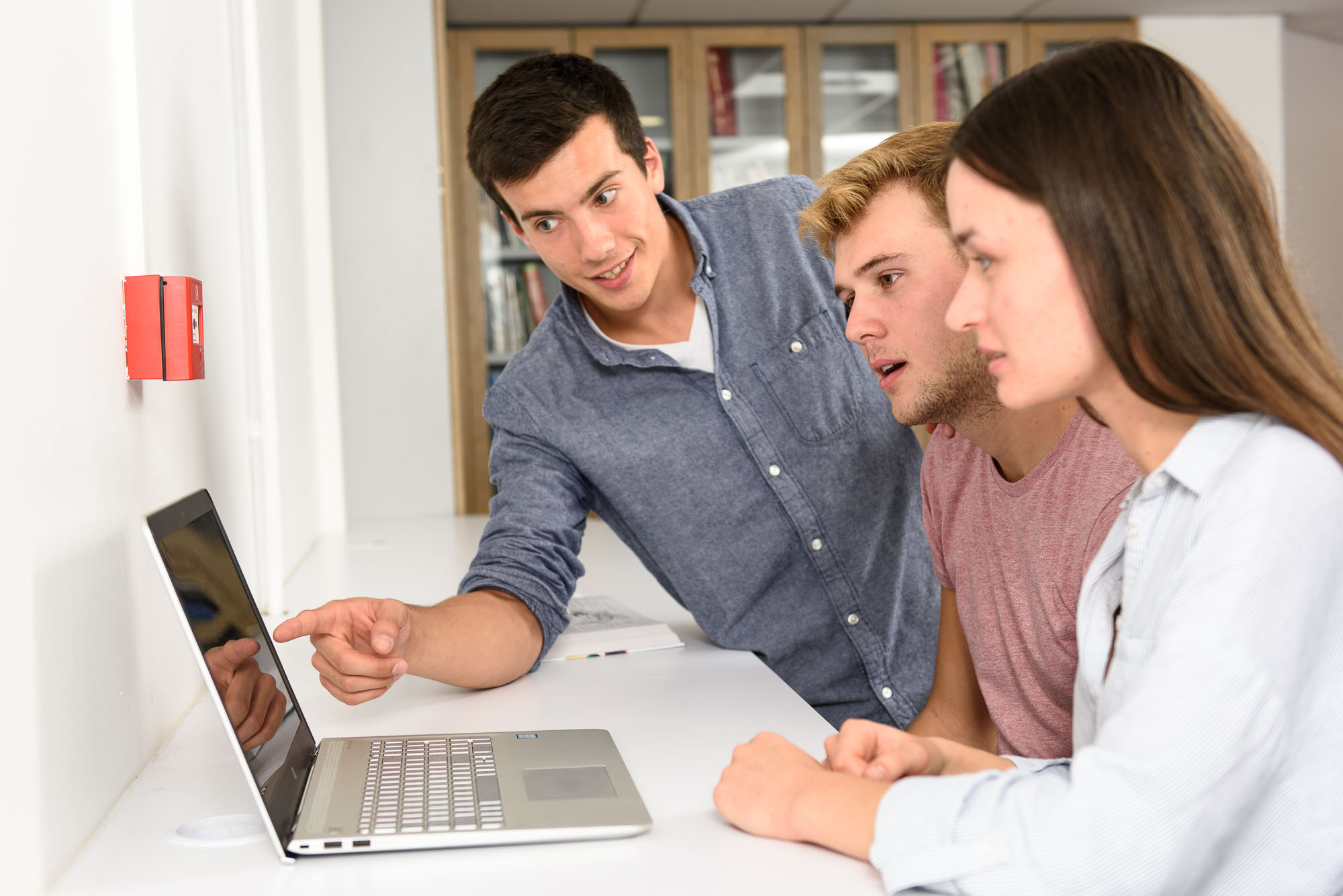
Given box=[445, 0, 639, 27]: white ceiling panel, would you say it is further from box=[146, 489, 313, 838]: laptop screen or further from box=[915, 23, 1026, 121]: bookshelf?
box=[146, 489, 313, 838]: laptop screen

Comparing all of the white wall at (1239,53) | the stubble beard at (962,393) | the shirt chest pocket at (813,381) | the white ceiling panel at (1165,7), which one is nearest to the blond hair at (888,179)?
the stubble beard at (962,393)

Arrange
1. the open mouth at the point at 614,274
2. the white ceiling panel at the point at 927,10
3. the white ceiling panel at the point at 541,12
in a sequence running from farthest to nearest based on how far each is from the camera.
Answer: the white ceiling panel at the point at 927,10
the white ceiling panel at the point at 541,12
the open mouth at the point at 614,274

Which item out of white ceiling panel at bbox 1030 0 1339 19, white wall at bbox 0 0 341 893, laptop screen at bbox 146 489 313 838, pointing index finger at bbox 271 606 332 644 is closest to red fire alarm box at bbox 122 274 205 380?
white wall at bbox 0 0 341 893

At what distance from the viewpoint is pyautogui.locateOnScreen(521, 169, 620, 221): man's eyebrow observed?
143 cm

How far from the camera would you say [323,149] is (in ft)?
9.00

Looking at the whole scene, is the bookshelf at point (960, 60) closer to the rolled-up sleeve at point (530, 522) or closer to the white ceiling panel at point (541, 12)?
the white ceiling panel at point (541, 12)

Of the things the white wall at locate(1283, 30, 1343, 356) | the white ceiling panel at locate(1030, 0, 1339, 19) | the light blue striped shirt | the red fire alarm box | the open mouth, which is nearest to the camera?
the light blue striped shirt

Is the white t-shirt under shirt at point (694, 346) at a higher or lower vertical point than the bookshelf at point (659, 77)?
lower

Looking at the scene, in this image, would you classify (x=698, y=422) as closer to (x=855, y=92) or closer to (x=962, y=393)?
(x=962, y=393)

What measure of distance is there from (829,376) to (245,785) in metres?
0.91

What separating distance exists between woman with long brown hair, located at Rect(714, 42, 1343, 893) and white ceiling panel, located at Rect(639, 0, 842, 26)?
3.22m

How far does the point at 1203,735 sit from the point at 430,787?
0.53 metres

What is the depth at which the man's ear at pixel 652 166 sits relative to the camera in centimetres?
159

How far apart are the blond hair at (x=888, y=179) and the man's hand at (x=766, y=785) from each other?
67cm
